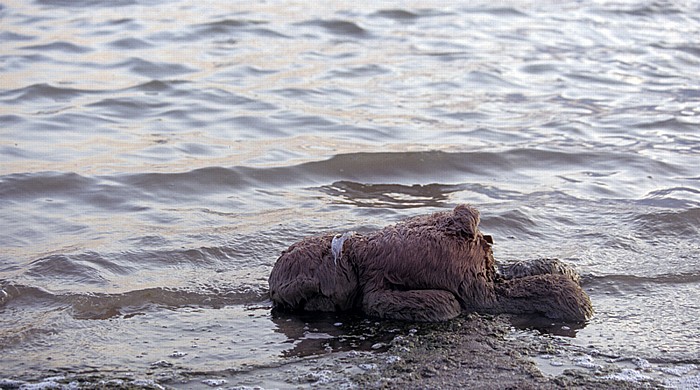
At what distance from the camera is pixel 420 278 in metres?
3.75

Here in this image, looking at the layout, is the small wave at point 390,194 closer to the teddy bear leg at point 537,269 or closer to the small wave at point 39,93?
the teddy bear leg at point 537,269

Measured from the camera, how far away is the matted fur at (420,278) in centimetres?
374

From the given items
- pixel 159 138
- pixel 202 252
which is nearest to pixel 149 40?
pixel 159 138

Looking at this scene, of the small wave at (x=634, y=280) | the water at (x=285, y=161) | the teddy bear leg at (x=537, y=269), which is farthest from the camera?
the small wave at (x=634, y=280)

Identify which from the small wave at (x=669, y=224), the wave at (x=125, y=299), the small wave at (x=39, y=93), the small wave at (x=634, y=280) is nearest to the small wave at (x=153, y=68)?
the small wave at (x=39, y=93)

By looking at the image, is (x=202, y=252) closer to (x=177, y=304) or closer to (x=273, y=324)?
(x=177, y=304)

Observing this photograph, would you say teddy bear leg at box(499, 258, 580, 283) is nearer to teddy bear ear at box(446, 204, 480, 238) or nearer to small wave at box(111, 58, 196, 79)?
teddy bear ear at box(446, 204, 480, 238)

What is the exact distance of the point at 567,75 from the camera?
973 cm

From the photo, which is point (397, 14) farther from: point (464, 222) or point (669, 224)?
point (464, 222)

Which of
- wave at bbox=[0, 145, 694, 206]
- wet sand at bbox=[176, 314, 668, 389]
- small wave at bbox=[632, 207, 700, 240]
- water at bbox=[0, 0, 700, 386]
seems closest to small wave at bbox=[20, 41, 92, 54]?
water at bbox=[0, 0, 700, 386]

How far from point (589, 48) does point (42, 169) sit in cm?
693

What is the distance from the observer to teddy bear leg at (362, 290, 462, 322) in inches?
146

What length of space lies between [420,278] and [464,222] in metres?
0.28

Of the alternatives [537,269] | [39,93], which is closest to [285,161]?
[39,93]
